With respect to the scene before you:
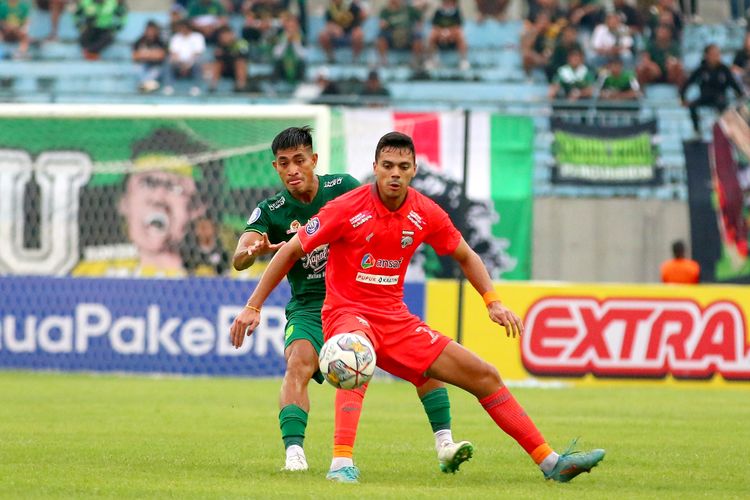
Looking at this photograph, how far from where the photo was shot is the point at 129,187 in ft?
63.4

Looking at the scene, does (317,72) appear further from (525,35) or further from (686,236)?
(686,236)

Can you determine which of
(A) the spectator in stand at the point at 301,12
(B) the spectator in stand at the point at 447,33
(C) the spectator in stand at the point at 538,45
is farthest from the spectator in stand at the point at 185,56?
(C) the spectator in stand at the point at 538,45

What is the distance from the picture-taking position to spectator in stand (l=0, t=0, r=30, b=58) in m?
26.1

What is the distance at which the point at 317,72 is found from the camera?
25.3 metres

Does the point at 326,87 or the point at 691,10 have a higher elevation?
the point at 691,10

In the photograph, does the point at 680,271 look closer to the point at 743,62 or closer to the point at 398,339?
the point at 743,62

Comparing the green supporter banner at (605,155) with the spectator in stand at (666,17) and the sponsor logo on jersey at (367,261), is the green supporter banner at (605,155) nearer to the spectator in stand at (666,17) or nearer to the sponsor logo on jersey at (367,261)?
the spectator in stand at (666,17)

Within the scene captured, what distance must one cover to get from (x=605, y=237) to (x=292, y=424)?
45.3ft

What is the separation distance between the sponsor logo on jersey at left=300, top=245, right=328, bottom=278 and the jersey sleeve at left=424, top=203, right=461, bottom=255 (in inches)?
Answer: 40.4

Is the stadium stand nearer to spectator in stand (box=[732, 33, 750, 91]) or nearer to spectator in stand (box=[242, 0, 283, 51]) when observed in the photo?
spectator in stand (box=[242, 0, 283, 51])

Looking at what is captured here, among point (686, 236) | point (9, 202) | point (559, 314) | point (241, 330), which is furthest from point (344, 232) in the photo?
point (686, 236)

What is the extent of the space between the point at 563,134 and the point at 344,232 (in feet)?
47.3

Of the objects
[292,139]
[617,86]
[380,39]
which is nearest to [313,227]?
[292,139]

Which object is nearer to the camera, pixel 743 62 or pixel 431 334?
pixel 431 334
